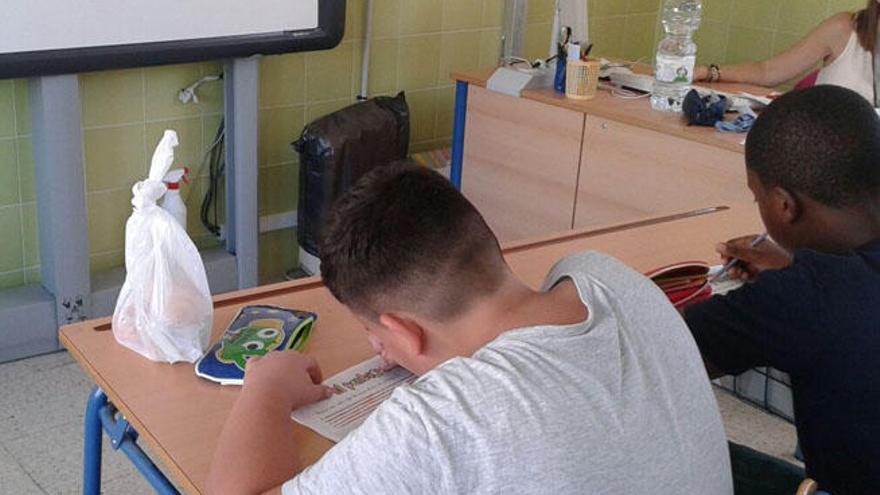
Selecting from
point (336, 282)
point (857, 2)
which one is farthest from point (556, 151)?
point (336, 282)

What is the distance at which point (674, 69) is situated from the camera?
3242 millimetres

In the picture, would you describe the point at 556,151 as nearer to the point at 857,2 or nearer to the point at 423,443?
the point at 857,2

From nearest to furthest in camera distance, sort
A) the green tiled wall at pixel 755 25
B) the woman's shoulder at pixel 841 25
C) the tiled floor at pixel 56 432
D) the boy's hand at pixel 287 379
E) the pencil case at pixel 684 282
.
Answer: the boy's hand at pixel 287 379 < the pencil case at pixel 684 282 < the tiled floor at pixel 56 432 < the woman's shoulder at pixel 841 25 < the green tiled wall at pixel 755 25

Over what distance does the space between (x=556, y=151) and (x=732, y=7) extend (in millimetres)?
1795

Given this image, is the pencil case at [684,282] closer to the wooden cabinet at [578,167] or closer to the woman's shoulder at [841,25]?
the wooden cabinet at [578,167]

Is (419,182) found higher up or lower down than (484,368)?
higher up

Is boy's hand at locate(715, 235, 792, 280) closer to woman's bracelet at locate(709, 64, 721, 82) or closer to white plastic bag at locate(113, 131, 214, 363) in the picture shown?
white plastic bag at locate(113, 131, 214, 363)

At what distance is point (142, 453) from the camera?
4.91 feet

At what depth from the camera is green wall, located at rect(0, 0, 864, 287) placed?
326 centimetres

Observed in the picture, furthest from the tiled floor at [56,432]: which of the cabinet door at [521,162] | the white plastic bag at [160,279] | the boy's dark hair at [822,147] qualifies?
the white plastic bag at [160,279]

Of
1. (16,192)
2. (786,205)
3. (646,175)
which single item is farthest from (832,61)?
(16,192)

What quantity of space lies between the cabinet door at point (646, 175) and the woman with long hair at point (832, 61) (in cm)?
46

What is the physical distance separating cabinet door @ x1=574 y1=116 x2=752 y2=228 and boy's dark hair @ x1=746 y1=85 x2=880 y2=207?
4.40ft

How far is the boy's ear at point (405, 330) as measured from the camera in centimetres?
115
